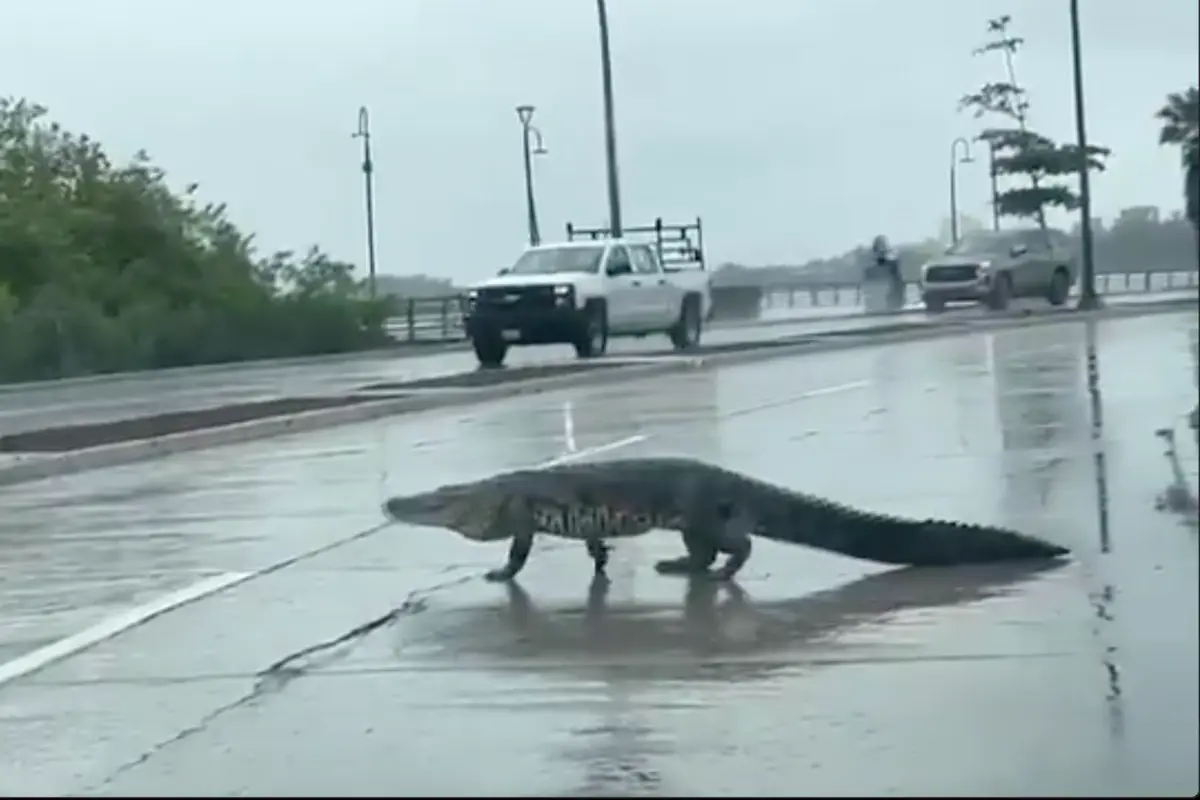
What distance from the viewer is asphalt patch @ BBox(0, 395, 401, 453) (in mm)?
22281

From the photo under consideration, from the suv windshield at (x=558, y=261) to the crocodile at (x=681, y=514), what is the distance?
26.7 m

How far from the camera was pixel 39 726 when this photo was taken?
8961 mm

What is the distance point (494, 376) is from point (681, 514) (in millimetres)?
19080

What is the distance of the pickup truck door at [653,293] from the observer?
38844 mm

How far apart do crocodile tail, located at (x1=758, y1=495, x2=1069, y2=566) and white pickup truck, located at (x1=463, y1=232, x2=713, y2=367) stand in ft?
84.8

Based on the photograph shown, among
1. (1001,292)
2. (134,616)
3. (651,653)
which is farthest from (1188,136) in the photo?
(1001,292)

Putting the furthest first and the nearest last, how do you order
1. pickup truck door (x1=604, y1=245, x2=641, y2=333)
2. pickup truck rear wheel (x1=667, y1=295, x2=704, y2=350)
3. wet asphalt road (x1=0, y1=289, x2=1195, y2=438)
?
pickup truck rear wheel (x1=667, y1=295, x2=704, y2=350) → pickup truck door (x1=604, y1=245, x2=641, y2=333) → wet asphalt road (x1=0, y1=289, x2=1195, y2=438)

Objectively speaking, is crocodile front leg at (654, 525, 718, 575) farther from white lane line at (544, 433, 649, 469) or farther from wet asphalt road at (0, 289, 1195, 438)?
wet asphalt road at (0, 289, 1195, 438)

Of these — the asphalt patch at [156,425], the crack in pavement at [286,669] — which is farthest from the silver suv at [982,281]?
the crack in pavement at [286,669]

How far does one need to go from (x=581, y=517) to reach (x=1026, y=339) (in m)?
20.4

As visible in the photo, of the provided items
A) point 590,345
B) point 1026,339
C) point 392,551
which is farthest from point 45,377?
→ point 392,551

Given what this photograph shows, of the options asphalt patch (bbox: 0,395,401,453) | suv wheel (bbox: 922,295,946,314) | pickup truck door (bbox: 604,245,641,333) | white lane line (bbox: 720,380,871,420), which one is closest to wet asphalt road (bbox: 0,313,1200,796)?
asphalt patch (bbox: 0,395,401,453)

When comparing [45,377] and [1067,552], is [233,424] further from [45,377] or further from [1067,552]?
[45,377]

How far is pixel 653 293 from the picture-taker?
39.0m
